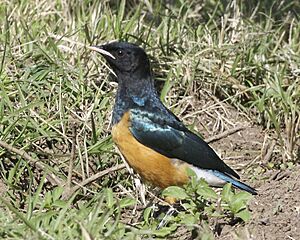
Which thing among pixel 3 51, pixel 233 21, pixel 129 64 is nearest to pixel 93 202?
pixel 129 64

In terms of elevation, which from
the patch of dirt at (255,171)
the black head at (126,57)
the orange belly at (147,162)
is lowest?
the patch of dirt at (255,171)

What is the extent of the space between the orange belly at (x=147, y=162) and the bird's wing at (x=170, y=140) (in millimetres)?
48

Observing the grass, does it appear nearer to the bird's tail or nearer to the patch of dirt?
the patch of dirt

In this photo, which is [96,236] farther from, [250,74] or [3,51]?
[250,74]

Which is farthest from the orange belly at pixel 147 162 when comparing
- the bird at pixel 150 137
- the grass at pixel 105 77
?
the grass at pixel 105 77

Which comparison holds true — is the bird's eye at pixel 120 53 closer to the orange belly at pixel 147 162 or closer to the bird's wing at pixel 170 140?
the bird's wing at pixel 170 140

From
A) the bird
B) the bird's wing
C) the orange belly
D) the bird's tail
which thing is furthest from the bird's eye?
the bird's tail

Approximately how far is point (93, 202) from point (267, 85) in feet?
7.37

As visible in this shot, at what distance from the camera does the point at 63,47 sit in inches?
285

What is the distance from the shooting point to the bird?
5898 mm

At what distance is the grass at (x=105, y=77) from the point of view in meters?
6.29

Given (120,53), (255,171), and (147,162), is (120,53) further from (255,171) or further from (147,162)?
(255,171)

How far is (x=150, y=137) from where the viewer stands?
5.99m

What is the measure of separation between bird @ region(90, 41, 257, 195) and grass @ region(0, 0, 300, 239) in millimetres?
282
